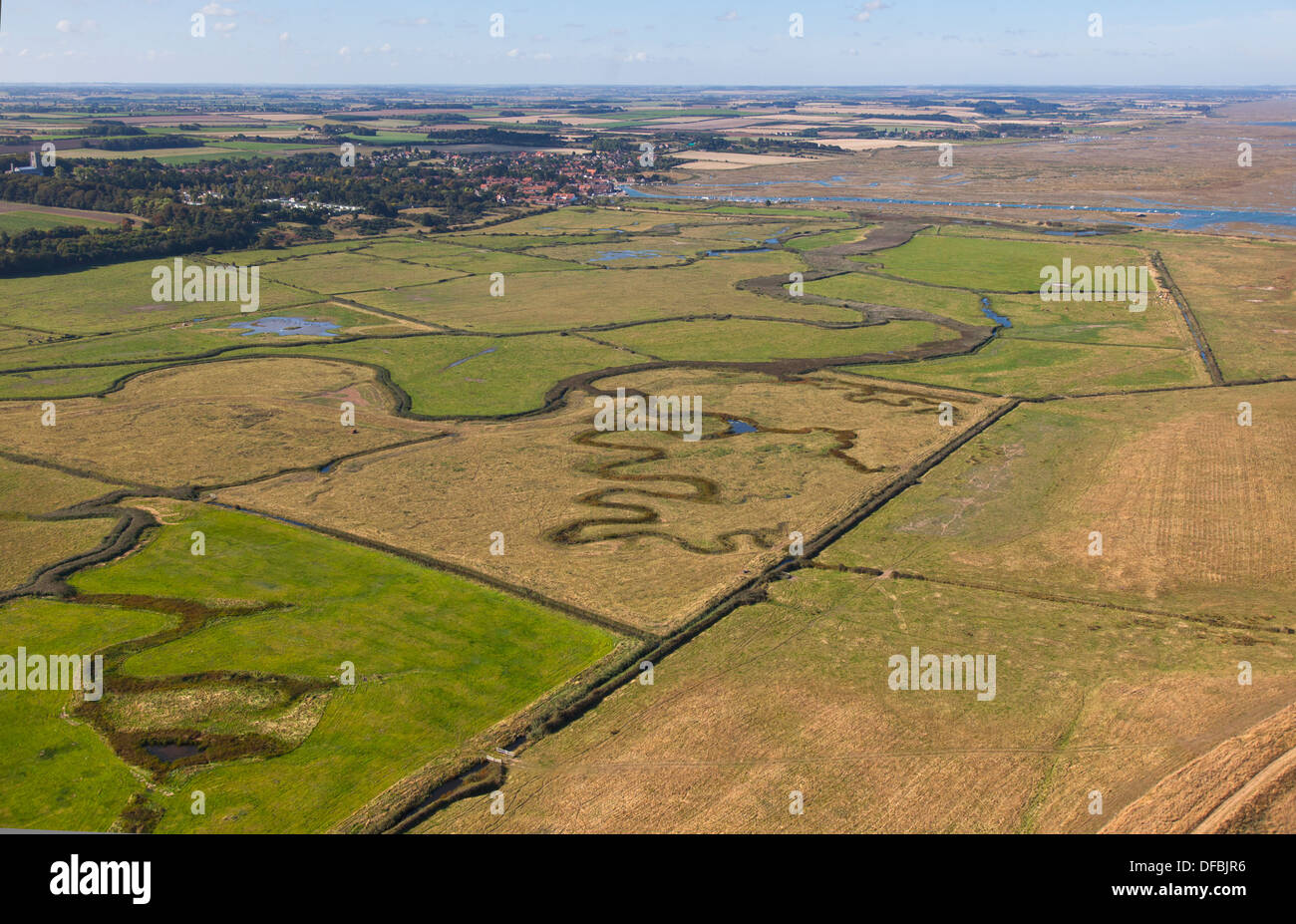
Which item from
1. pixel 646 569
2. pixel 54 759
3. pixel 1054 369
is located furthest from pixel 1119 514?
pixel 54 759

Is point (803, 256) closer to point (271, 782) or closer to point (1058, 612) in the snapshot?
point (1058, 612)

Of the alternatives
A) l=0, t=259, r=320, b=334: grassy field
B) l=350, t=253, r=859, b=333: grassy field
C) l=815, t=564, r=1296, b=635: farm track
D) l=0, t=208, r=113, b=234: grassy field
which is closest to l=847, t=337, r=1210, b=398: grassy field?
l=350, t=253, r=859, b=333: grassy field

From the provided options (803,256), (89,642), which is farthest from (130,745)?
(803,256)

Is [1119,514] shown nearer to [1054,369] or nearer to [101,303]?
[1054,369]

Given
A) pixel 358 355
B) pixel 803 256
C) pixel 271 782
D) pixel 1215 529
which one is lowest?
pixel 271 782

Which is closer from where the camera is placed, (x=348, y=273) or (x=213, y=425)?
(x=213, y=425)

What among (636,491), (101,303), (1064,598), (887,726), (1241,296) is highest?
(101,303)

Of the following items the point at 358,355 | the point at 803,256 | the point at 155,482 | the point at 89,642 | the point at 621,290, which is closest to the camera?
the point at 89,642
